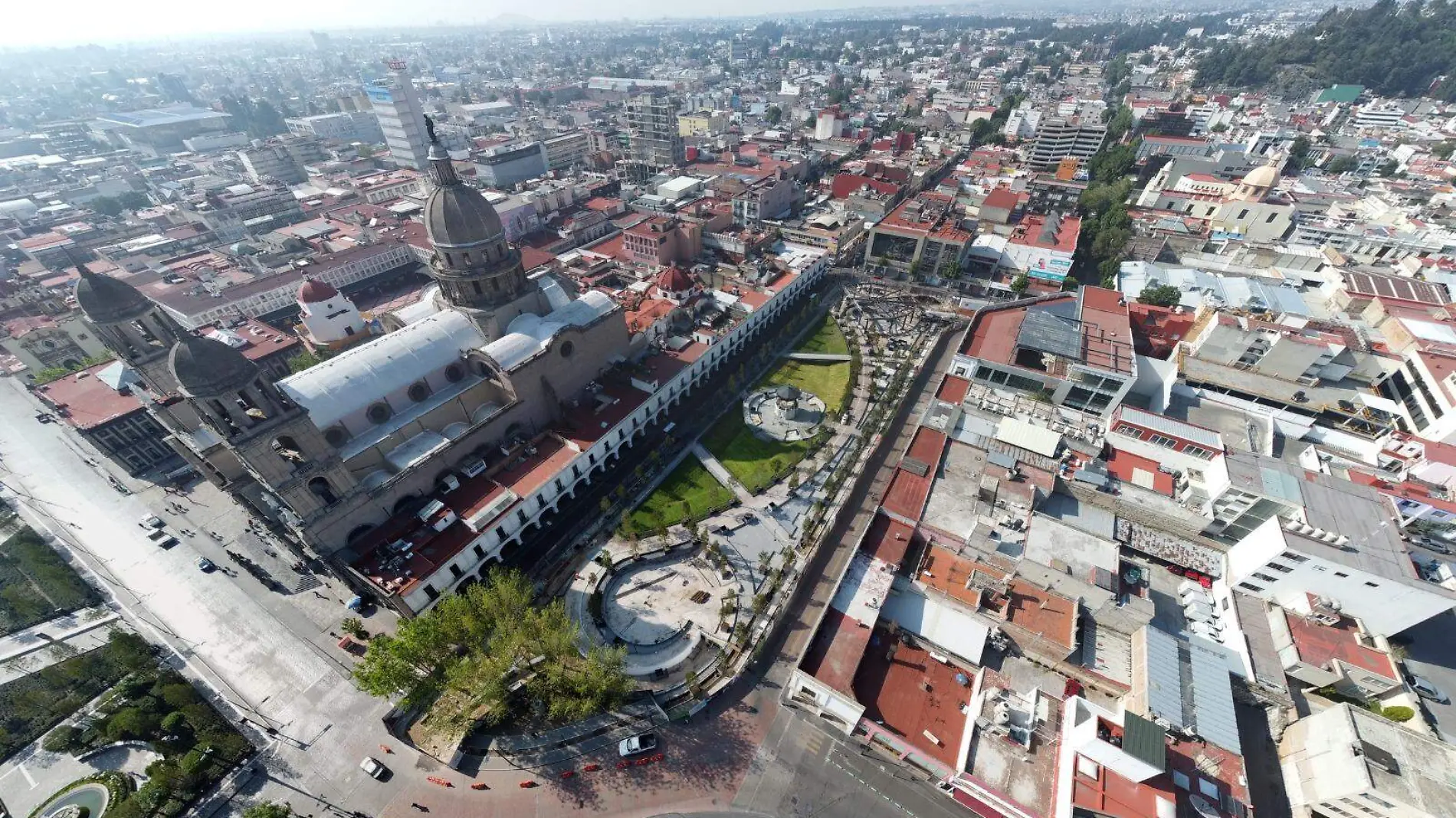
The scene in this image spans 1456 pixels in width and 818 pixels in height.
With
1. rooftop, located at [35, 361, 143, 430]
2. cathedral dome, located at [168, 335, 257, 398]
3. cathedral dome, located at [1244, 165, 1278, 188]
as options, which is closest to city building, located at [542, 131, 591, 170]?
rooftop, located at [35, 361, 143, 430]

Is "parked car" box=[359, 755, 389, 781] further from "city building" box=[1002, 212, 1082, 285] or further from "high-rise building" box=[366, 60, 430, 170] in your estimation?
"high-rise building" box=[366, 60, 430, 170]

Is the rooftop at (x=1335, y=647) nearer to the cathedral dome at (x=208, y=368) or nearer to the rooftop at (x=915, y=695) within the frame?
the rooftop at (x=915, y=695)

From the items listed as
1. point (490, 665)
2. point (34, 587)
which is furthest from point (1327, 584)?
point (34, 587)

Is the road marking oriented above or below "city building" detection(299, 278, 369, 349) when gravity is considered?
below

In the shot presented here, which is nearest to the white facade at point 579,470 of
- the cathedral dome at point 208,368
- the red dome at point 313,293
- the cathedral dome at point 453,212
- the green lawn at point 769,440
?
the green lawn at point 769,440

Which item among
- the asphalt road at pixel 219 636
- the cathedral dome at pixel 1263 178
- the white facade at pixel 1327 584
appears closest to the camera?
the asphalt road at pixel 219 636

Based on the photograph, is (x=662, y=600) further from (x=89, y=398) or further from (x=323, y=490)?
(x=89, y=398)
